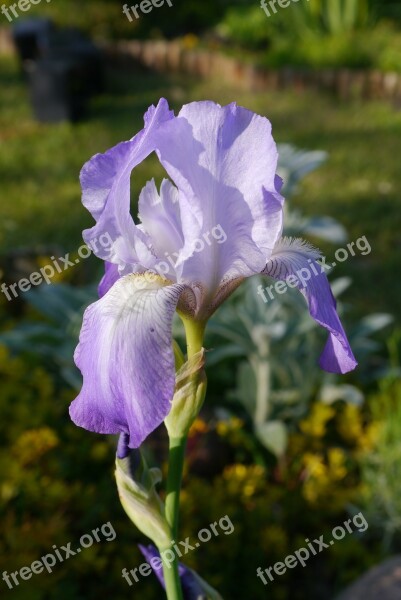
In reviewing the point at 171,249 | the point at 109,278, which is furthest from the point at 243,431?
the point at 171,249

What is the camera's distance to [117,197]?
1.12m

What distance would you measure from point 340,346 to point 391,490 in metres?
1.57

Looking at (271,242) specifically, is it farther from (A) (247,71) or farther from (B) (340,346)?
(A) (247,71)

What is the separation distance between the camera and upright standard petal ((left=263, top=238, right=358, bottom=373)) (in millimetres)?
1114

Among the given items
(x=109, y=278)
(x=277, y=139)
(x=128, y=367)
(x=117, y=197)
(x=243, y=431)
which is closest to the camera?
(x=128, y=367)

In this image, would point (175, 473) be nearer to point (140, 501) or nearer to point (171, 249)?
point (140, 501)

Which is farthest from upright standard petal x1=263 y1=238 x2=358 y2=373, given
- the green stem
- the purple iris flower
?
the green stem

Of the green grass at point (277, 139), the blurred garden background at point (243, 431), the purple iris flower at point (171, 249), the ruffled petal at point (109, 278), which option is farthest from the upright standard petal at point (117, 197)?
the green grass at point (277, 139)

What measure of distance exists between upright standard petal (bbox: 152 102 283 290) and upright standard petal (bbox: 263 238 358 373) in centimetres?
4

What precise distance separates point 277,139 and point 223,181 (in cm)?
536

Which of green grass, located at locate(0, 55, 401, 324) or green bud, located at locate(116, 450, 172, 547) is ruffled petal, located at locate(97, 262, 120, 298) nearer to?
green bud, located at locate(116, 450, 172, 547)

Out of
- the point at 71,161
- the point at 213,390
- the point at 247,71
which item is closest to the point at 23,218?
the point at 71,161

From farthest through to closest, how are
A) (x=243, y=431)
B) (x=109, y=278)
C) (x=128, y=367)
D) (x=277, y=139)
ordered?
1. (x=277, y=139)
2. (x=243, y=431)
3. (x=109, y=278)
4. (x=128, y=367)

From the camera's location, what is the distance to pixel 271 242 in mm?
1124
